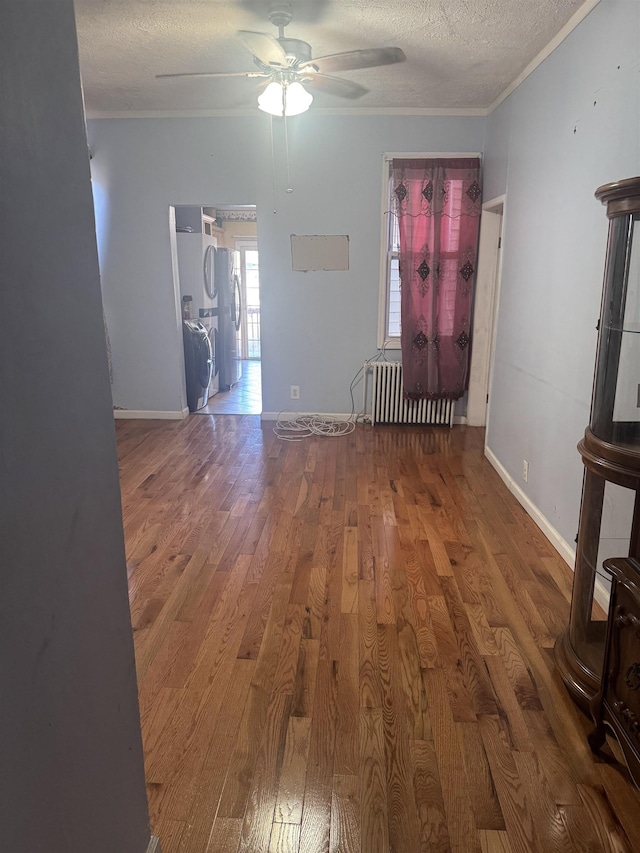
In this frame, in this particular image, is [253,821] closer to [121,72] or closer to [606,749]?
[606,749]

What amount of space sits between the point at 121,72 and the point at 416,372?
3.25 metres

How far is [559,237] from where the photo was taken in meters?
3.03

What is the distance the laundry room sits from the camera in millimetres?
5887

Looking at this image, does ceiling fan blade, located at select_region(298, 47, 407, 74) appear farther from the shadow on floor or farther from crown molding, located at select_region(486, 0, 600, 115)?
the shadow on floor

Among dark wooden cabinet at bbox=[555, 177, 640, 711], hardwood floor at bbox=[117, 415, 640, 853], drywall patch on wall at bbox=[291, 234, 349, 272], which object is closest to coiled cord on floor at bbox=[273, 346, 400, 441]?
drywall patch on wall at bbox=[291, 234, 349, 272]

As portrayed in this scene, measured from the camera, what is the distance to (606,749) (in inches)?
67.7

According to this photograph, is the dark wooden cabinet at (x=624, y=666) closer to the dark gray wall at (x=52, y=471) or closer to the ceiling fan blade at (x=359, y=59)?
the dark gray wall at (x=52, y=471)

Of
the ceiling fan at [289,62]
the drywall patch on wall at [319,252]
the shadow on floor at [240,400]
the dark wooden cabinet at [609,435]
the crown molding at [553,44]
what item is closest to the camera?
the dark wooden cabinet at [609,435]

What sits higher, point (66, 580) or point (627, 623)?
point (66, 580)

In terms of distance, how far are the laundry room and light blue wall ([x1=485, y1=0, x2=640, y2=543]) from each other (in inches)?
95.9

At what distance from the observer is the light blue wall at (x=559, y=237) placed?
8.05ft

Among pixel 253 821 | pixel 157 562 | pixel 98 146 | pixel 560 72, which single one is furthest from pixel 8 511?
pixel 98 146

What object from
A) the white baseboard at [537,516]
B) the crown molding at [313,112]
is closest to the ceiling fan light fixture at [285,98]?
the crown molding at [313,112]

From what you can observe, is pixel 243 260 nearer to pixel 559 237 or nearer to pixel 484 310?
pixel 484 310
